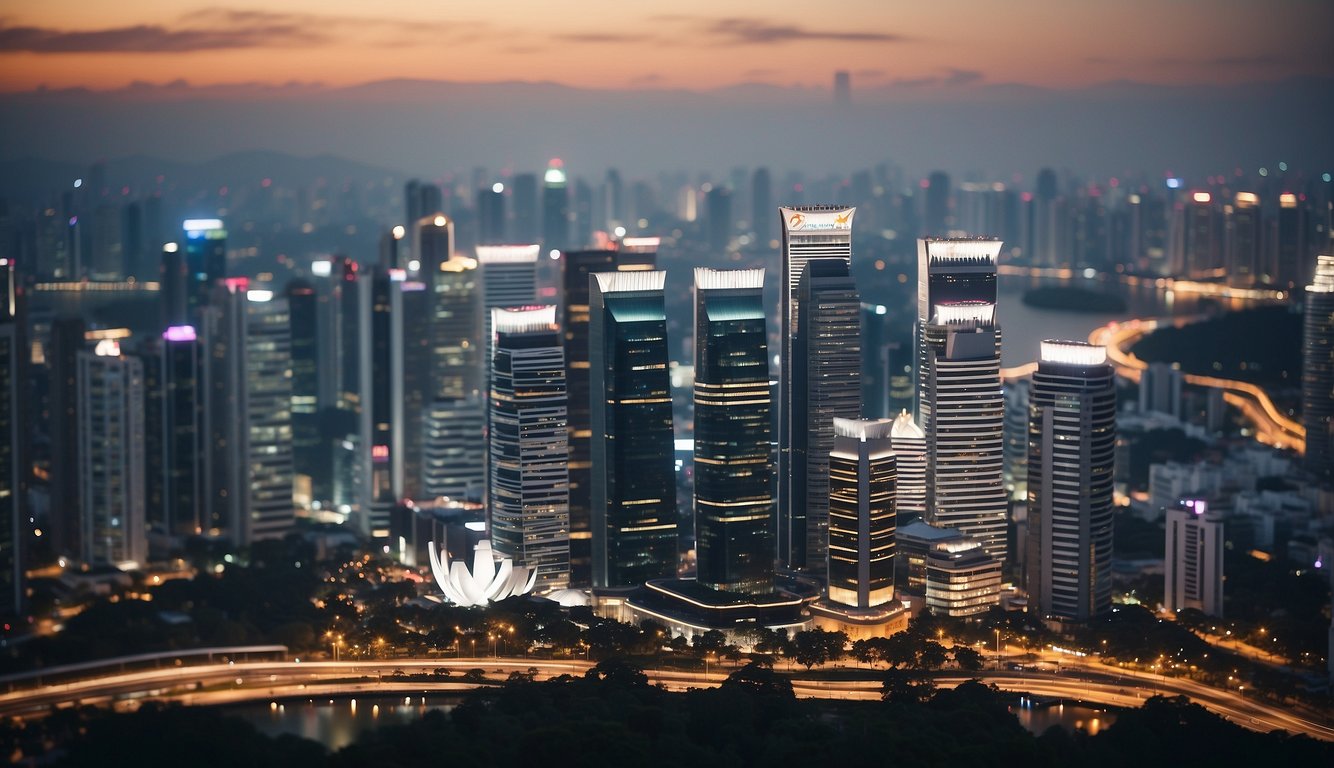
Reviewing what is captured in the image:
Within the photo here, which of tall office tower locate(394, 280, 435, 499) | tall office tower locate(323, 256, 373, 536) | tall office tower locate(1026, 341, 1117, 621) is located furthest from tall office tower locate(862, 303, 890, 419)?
tall office tower locate(1026, 341, 1117, 621)

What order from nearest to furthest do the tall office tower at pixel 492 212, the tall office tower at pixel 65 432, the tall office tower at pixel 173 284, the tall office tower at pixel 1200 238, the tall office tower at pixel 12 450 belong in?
the tall office tower at pixel 12 450 → the tall office tower at pixel 65 432 → the tall office tower at pixel 173 284 → the tall office tower at pixel 492 212 → the tall office tower at pixel 1200 238

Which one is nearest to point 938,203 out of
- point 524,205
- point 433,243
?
point 524,205

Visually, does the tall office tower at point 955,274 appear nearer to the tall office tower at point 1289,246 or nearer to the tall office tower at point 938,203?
the tall office tower at point 1289,246

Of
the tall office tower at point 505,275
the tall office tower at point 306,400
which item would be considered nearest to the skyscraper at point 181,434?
the tall office tower at point 306,400

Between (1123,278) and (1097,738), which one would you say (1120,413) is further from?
(1097,738)

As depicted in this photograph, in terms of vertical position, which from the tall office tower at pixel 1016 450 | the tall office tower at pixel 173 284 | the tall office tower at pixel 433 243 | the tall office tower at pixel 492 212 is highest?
the tall office tower at pixel 492 212

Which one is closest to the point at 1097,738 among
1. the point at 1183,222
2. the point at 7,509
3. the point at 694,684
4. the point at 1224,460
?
the point at 694,684
